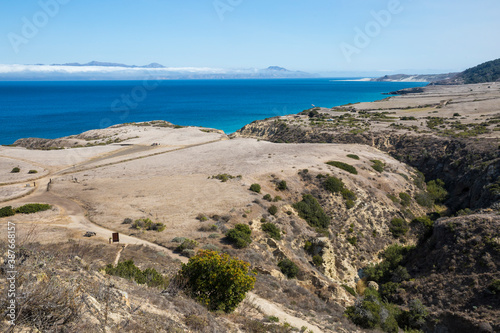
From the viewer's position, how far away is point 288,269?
24.4 meters

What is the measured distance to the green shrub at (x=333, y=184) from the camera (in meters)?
39.0

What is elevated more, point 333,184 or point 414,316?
point 333,184

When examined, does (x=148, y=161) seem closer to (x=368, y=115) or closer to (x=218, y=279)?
(x=218, y=279)

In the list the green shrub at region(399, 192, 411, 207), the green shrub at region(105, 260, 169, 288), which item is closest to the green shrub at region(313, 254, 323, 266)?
the green shrub at region(105, 260, 169, 288)

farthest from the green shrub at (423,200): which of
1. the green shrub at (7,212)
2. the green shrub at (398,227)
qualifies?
the green shrub at (7,212)

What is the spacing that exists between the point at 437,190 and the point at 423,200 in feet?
23.8

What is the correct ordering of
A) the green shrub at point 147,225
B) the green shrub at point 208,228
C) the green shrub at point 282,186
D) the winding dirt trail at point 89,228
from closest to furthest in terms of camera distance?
the winding dirt trail at point 89,228 → the green shrub at point 147,225 → the green shrub at point 208,228 → the green shrub at point 282,186

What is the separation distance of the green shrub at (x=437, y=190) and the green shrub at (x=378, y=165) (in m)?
7.57

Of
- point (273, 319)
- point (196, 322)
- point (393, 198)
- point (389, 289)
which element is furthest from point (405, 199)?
point (196, 322)

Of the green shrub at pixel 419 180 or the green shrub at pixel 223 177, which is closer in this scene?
the green shrub at pixel 223 177

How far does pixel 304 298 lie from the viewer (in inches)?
814

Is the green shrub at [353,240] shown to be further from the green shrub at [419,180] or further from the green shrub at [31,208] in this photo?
the green shrub at [31,208]

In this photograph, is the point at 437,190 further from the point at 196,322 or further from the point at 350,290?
the point at 196,322

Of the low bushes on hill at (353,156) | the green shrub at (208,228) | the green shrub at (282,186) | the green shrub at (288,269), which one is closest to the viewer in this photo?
the green shrub at (288,269)
